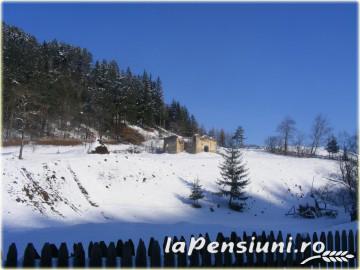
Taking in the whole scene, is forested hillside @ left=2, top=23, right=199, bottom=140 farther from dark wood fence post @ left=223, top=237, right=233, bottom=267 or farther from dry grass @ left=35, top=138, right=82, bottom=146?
dark wood fence post @ left=223, top=237, right=233, bottom=267

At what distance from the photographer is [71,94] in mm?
71188

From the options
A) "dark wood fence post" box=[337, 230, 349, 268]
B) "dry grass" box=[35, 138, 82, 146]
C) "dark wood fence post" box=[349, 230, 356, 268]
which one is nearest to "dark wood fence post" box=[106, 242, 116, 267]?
"dark wood fence post" box=[337, 230, 349, 268]

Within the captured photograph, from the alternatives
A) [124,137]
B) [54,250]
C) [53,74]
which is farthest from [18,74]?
[54,250]

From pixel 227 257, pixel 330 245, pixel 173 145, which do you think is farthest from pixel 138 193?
pixel 227 257

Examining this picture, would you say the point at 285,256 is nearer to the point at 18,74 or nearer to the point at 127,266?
the point at 127,266

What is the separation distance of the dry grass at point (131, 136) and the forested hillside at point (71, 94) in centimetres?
111

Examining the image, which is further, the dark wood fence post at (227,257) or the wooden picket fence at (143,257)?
the dark wood fence post at (227,257)

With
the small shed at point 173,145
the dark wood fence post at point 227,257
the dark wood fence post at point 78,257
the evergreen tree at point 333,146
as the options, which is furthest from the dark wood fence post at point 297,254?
the evergreen tree at point 333,146

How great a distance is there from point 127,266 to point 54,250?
105cm

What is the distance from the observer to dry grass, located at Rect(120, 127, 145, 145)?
70000mm

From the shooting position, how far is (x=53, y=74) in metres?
74.4

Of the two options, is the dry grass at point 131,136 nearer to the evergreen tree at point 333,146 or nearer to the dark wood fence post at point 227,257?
the evergreen tree at point 333,146

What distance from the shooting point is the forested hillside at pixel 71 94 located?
193ft

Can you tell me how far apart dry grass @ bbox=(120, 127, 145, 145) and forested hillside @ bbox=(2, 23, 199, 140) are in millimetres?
1107
